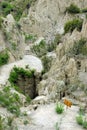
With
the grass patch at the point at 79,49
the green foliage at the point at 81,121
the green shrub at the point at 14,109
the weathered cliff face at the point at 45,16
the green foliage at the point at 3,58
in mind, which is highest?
the weathered cliff face at the point at 45,16

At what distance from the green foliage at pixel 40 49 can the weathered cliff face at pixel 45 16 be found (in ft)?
24.7

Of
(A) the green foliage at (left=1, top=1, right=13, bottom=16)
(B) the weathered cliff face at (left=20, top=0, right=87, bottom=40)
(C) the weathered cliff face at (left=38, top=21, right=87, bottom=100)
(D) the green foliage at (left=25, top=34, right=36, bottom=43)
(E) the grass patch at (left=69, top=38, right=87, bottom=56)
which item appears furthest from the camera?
(A) the green foliage at (left=1, top=1, right=13, bottom=16)

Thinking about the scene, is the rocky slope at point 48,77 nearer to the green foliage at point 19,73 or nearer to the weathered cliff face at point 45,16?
the green foliage at point 19,73

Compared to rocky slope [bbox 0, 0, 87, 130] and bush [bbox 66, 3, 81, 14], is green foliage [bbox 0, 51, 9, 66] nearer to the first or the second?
rocky slope [bbox 0, 0, 87, 130]

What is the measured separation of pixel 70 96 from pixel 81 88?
1112 mm

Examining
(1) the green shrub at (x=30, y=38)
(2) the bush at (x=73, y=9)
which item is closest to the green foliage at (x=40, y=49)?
(1) the green shrub at (x=30, y=38)

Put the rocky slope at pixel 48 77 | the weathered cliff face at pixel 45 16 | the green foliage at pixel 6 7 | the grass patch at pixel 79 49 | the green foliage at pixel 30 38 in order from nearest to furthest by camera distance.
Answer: the rocky slope at pixel 48 77, the grass patch at pixel 79 49, the green foliage at pixel 30 38, the weathered cliff face at pixel 45 16, the green foliage at pixel 6 7

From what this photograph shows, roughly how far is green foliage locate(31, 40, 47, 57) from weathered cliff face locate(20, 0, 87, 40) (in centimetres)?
754

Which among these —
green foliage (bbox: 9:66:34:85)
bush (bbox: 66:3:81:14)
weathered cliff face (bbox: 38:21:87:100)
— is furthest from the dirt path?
bush (bbox: 66:3:81:14)

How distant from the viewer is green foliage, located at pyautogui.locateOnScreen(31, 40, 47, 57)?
1581 inches

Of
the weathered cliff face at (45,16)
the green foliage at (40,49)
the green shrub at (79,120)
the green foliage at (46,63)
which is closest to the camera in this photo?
the green shrub at (79,120)

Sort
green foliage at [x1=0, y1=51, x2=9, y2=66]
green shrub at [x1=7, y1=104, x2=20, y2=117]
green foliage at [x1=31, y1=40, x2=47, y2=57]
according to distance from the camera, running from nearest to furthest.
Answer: green shrub at [x1=7, y1=104, x2=20, y2=117]
green foliage at [x1=0, y1=51, x2=9, y2=66]
green foliage at [x1=31, y1=40, x2=47, y2=57]

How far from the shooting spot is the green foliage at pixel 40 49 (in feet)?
132

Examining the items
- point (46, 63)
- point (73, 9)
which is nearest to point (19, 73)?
point (46, 63)
